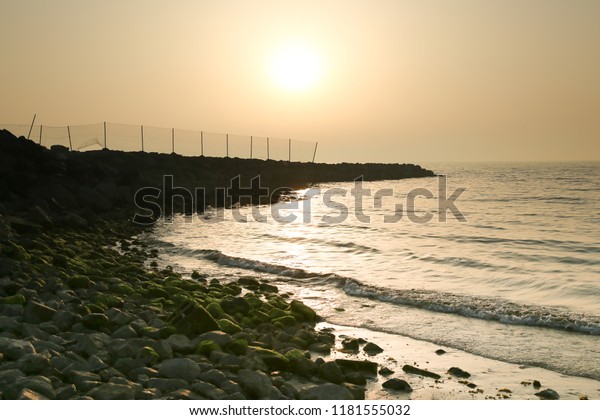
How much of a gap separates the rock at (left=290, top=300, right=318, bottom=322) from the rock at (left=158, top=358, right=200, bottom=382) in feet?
12.4

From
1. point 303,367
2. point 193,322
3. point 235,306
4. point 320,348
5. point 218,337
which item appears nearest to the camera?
point 303,367

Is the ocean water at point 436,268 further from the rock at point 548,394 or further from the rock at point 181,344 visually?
the rock at point 181,344

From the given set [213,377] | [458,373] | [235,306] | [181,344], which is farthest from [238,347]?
[458,373]

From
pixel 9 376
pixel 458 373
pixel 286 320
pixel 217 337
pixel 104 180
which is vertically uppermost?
pixel 104 180

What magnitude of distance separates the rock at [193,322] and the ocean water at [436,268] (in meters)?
3.03

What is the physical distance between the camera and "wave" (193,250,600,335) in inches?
400

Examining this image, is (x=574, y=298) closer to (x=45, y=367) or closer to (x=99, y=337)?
(x=99, y=337)

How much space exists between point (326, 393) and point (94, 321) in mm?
3568

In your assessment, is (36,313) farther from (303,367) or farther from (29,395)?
(303,367)

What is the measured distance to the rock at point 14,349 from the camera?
6.44 meters

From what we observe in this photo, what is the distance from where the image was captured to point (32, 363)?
6.15m

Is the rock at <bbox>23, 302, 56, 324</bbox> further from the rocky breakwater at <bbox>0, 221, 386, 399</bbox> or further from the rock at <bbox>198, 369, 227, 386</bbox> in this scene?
the rock at <bbox>198, 369, 227, 386</bbox>

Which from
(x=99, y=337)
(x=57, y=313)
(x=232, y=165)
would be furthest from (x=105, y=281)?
(x=232, y=165)

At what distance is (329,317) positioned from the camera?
10.6 m
